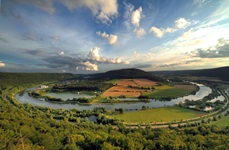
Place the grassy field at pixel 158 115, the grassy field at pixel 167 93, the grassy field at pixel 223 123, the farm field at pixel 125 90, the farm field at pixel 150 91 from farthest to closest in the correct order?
the farm field at pixel 125 90
the farm field at pixel 150 91
the grassy field at pixel 167 93
the grassy field at pixel 158 115
the grassy field at pixel 223 123

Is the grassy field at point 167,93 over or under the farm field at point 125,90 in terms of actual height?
under

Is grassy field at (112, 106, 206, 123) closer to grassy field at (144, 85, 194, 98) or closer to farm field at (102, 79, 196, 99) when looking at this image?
farm field at (102, 79, 196, 99)

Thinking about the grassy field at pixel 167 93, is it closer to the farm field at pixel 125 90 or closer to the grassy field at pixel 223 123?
the farm field at pixel 125 90

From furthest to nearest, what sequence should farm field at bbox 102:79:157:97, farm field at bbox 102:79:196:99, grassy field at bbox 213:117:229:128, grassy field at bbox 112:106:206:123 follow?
1. farm field at bbox 102:79:157:97
2. farm field at bbox 102:79:196:99
3. grassy field at bbox 112:106:206:123
4. grassy field at bbox 213:117:229:128

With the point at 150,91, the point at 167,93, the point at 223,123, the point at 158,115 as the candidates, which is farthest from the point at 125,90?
the point at 223,123

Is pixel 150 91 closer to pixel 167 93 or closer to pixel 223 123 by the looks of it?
pixel 167 93

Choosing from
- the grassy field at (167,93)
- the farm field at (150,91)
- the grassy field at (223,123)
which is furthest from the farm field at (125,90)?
the grassy field at (223,123)

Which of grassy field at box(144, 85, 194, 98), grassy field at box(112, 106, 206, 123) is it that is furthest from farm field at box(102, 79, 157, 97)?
grassy field at box(112, 106, 206, 123)

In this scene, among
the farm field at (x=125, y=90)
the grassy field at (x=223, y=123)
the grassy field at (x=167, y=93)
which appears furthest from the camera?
the farm field at (x=125, y=90)
